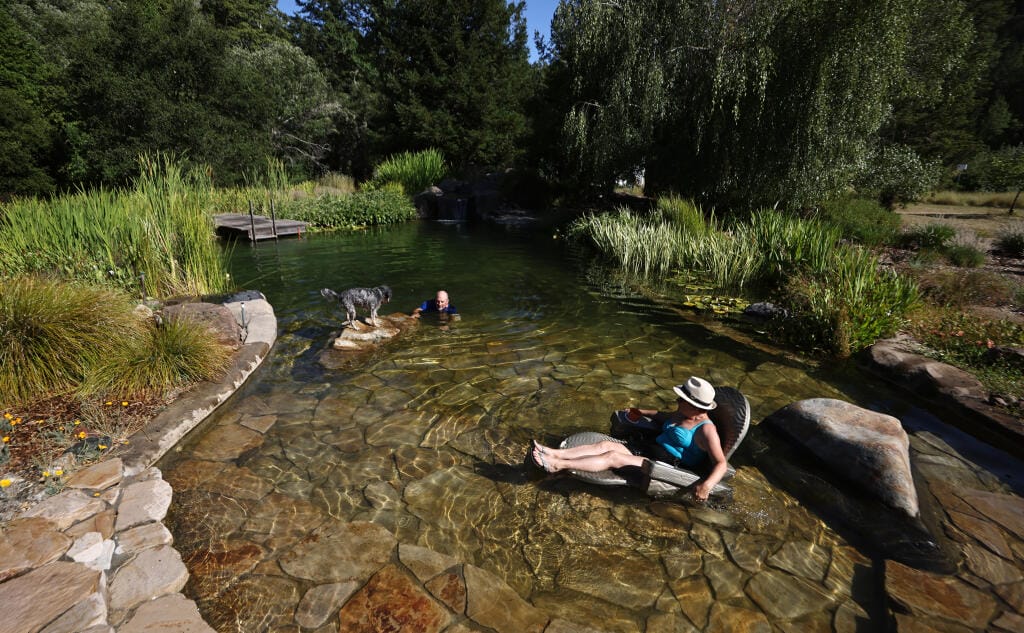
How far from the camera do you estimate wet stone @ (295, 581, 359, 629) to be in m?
2.67

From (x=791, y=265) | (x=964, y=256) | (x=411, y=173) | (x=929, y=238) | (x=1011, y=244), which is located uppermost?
(x=411, y=173)

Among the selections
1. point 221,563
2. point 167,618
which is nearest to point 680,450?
point 221,563

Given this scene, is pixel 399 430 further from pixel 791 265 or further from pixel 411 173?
pixel 411 173

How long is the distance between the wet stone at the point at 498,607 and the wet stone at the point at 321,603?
731 millimetres

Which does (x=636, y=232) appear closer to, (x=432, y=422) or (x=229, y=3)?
(x=432, y=422)

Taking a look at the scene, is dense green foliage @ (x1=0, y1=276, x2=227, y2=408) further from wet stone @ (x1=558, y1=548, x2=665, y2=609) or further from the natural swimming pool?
wet stone @ (x1=558, y1=548, x2=665, y2=609)

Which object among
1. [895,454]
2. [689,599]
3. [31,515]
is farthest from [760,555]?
[31,515]

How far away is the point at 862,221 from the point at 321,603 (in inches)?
652

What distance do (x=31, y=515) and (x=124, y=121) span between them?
23.5 m

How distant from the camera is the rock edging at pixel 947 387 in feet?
15.3

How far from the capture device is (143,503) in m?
3.37

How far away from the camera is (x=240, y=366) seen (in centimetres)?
556

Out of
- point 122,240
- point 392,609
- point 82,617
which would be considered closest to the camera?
point 82,617

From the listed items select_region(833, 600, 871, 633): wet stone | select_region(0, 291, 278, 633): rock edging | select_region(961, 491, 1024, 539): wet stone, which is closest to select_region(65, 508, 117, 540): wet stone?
select_region(0, 291, 278, 633): rock edging
